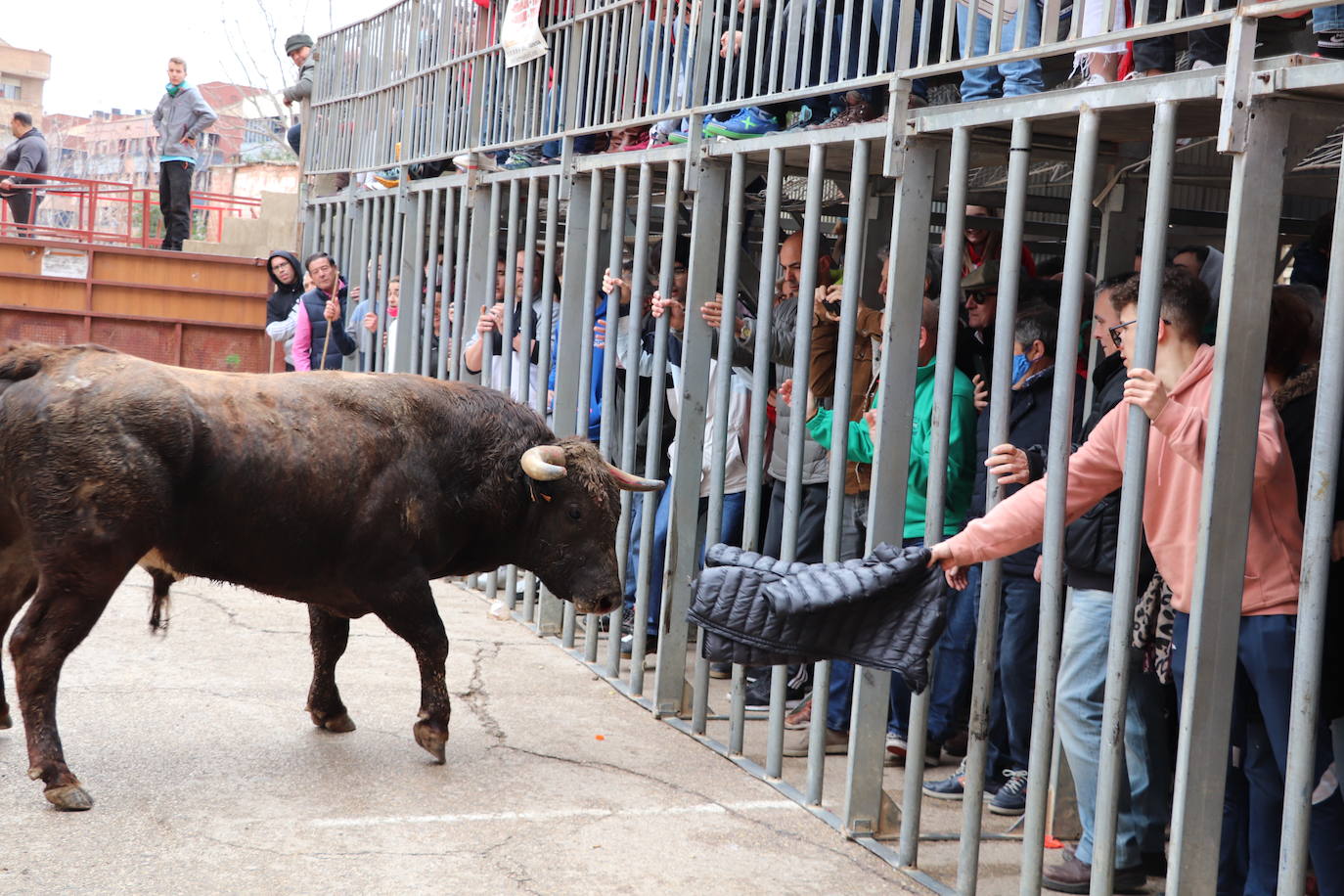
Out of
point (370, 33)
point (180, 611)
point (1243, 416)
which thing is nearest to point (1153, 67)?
point (1243, 416)

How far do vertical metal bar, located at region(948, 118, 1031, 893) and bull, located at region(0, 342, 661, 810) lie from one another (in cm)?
191

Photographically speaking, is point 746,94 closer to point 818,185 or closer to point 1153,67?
point 818,185

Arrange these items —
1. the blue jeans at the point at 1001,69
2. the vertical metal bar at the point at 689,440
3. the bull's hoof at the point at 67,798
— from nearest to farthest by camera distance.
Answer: the blue jeans at the point at 1001,69 < the bull's hoof at the point at 67,798 < the vertical metal bar at the point at 689,440

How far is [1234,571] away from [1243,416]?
0.40 metres

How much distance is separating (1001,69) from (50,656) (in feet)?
12.5

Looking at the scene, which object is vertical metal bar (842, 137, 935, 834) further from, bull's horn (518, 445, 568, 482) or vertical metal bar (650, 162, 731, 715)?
vertical metal bar (650, 162, 731, 715)

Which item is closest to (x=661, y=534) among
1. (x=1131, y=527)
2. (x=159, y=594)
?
(x=159, y=594)

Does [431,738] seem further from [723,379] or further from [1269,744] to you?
[1269,744]

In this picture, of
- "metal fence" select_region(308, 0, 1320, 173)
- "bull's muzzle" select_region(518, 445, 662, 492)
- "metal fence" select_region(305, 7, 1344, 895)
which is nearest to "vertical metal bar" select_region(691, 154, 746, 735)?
"metal fence" select_region(305, 7, 1344, 895)

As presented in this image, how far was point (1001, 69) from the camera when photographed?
471 centimetres

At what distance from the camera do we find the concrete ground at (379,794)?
4.41 meters

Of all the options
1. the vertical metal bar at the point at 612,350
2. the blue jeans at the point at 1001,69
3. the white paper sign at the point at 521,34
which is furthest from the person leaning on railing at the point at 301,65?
the blue jeans at the point at 1001,69

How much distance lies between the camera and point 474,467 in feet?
18.9

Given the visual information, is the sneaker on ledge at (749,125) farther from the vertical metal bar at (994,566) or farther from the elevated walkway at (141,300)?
the elevated walkway at (141,300)
